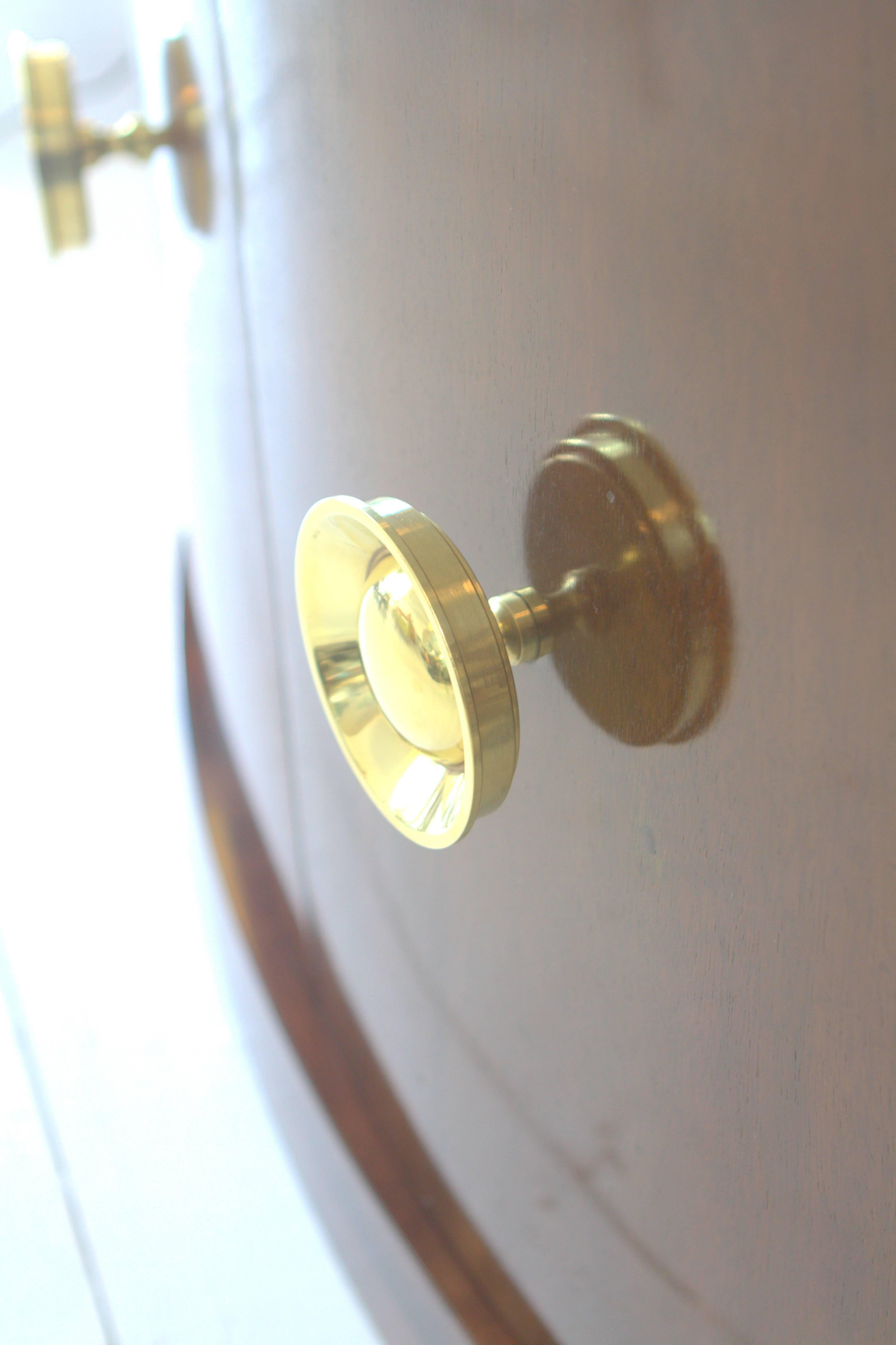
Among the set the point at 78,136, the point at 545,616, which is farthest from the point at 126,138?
the point at 545,616

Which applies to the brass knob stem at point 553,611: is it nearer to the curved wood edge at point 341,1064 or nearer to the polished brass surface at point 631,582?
the polished brass surface at point 631,582

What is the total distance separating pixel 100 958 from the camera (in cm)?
86

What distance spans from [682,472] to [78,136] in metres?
0.51

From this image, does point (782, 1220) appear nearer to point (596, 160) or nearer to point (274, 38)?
point (596, 160)

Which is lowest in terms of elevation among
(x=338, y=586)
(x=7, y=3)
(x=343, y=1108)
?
(x=343, y=1108)

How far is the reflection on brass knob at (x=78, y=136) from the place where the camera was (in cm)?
53

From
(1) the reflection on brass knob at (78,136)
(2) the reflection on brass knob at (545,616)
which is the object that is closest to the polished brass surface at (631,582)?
(2) the reflection on brass knob at (545,616)

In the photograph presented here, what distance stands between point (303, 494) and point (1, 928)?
56cm

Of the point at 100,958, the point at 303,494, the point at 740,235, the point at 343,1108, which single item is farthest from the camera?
the point at 100,958

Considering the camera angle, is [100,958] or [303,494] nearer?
[303,494]

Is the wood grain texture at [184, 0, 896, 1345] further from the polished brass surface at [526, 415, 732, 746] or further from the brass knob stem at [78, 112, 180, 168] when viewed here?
the brass knob stem at [78, 112, 180, 168]

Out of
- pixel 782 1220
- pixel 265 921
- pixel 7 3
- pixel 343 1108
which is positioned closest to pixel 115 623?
pixel 265 921

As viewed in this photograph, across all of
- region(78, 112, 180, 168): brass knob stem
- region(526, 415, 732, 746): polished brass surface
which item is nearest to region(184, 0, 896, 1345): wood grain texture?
region(526, 415, 732, 746): polished brass surface

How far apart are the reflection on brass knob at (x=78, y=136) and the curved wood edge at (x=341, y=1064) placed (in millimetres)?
298
